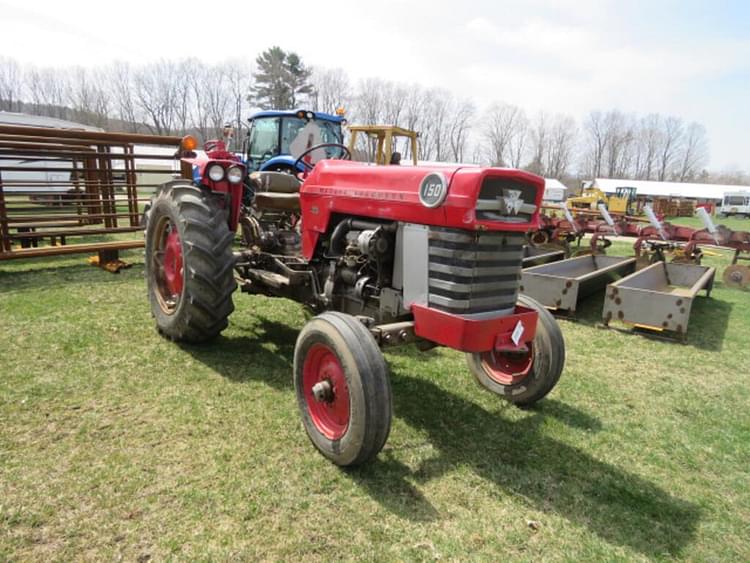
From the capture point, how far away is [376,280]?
3086 mm

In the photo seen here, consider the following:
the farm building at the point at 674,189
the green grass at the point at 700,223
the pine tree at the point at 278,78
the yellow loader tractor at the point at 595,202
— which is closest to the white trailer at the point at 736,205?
the green grass at the point at 700,223

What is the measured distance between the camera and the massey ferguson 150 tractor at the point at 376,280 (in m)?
2.45

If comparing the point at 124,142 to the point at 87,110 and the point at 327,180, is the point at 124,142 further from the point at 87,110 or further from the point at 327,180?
the point at 87,110

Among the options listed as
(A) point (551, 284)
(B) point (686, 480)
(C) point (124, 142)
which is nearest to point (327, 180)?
(B) point (686, 480)

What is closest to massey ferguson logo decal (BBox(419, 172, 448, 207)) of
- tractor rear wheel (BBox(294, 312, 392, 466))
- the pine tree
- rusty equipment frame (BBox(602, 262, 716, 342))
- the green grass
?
tractor rear wheel (BBox(294, 312, 392, 466))

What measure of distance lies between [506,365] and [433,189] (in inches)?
63.1

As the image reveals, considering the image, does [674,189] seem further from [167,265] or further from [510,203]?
[510,203]

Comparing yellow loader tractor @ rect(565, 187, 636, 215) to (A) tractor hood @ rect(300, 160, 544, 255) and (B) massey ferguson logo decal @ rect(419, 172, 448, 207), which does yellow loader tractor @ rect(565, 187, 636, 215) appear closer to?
(A) tractor hood @ rect(300, 160, 544, 255)

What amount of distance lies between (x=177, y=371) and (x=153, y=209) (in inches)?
58.5

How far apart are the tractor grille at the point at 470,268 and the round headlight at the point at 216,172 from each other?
215 cm

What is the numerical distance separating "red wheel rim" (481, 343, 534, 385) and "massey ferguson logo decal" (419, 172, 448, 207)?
54.3 inches

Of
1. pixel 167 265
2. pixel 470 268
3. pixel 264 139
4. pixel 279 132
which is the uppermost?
pixel 279 132

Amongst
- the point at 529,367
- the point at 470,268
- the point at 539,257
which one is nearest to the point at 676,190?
the point at 539,257

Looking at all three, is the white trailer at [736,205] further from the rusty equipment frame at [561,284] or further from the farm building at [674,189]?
A: the rusty equipment frame at [561,284]
